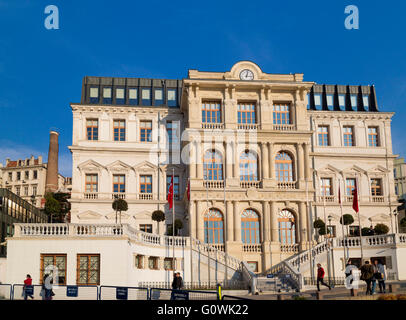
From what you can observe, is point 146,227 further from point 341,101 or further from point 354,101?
point 354,101

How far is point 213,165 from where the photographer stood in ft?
155

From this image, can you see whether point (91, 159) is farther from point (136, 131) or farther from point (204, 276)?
point (204, 276)

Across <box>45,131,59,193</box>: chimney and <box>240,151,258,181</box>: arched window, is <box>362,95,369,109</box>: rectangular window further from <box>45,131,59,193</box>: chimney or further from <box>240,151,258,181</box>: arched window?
<box>45,131,59,193</box>: chimney

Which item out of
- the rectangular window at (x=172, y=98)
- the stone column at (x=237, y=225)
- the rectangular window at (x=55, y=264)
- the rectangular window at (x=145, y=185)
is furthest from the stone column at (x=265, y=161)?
the rectangular window at (x=55, y=264)

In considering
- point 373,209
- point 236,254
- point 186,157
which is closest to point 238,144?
point 186,157

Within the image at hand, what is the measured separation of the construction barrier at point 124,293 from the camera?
71.6ft

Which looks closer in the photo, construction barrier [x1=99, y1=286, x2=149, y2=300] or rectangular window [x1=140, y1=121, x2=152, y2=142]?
construction barrier [x1=99, y1=286, x2=149, y2=300]

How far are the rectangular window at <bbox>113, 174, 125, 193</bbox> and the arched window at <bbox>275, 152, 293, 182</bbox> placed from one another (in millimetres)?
15622

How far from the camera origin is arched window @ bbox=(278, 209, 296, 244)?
46250mm

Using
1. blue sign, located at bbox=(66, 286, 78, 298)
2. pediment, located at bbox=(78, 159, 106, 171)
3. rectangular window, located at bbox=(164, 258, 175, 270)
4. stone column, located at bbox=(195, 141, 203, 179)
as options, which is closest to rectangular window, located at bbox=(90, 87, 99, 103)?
pediment, located at bbox=(78, 159, 106, 171)

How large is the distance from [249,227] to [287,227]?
11.5 feet

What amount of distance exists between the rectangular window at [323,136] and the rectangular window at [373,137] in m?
4.75

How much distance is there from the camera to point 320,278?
29812 mm

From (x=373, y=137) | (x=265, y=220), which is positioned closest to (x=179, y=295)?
(x=265, y=220)
